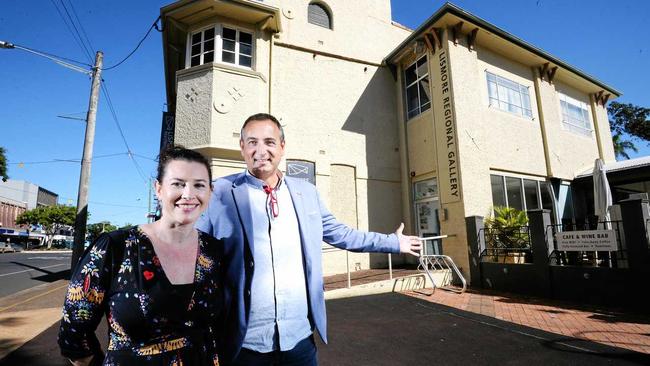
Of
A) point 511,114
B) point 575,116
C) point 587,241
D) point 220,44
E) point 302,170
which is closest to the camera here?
point 587,241

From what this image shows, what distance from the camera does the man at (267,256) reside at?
156 centimetres

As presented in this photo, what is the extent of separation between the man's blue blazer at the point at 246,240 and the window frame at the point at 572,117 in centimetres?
1470

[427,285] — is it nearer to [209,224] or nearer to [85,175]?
[209,224]

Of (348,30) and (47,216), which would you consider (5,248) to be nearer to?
(47,216)

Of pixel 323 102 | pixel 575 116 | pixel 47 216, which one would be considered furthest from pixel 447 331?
pixel 47 216

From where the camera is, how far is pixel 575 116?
1395 centimetres

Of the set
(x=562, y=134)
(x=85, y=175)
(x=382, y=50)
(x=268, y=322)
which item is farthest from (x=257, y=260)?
(x=562, y=134)

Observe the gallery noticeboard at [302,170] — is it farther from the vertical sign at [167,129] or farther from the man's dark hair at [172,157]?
the man's dark hair at [172,157]

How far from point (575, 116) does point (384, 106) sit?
8.58 meters

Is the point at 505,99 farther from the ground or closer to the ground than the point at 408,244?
farther from the ground

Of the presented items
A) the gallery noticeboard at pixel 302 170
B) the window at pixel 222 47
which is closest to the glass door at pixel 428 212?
the gallery noticeboard at pixel 302 170

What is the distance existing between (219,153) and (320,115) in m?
3.81

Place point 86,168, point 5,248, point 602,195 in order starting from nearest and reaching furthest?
1. point 602,195
2. point 86,168
3. point 5,248

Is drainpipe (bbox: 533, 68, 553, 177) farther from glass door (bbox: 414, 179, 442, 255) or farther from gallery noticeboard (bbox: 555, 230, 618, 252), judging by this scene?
gallery noticeboard (bbox: 555, 230, 618, 252)
